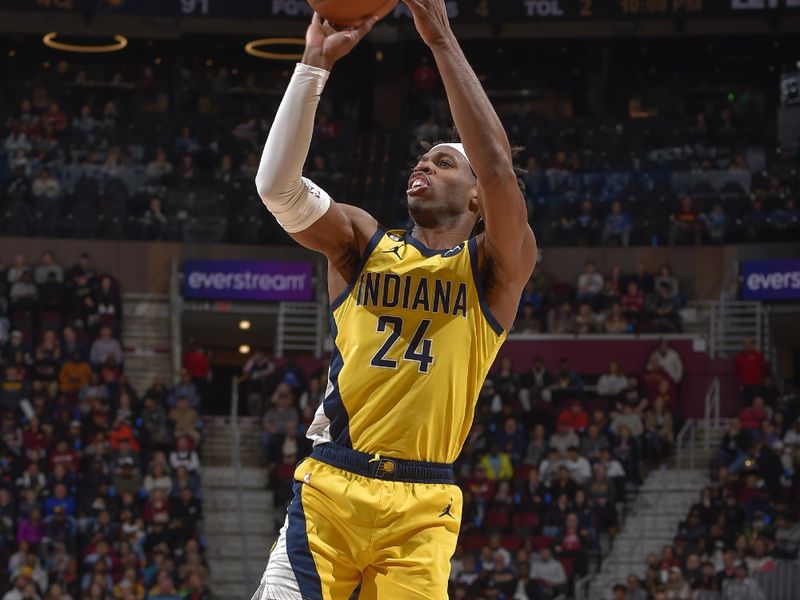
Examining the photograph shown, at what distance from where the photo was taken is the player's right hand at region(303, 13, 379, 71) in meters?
4.84

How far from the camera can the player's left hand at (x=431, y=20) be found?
4.86 meters

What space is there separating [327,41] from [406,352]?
1.10 m

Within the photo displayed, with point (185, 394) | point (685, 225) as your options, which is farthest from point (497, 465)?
point (685, 225)

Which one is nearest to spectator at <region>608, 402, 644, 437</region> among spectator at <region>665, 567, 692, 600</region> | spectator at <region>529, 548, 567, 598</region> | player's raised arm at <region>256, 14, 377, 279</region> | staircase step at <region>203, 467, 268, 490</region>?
spectator at <region>529, 548, 567, 598</region>

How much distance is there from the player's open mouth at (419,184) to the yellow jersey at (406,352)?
0.19 meters

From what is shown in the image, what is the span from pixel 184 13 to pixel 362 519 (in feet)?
69.4

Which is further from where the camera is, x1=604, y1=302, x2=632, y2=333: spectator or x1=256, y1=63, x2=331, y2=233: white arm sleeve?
x1=604, y1=302, x2=632, y2=333: spectator

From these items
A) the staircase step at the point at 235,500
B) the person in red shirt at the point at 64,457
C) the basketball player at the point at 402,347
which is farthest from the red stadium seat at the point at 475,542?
the basketball player at the point at 402,347

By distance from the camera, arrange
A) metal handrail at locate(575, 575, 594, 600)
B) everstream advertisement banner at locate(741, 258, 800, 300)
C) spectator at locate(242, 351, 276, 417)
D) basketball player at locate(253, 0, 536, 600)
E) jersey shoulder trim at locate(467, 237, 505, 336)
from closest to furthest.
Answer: basketball player at locate(253, 0, 536, 600) → jersey shoulder trim at locate(467, 237, 505, 336) → metal handrail at locate(575, 575, 594, 600) → spectator at locate(242, 351, 276, 417) → everstream advertisement banner at locate(741, 258, 800, 300)

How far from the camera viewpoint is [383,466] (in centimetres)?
512

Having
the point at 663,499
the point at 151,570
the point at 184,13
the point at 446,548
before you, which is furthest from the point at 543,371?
the point at 446,548

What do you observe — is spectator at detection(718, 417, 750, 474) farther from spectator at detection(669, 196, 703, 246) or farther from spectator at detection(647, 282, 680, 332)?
spectator at detection(669, 196, 703, 246)

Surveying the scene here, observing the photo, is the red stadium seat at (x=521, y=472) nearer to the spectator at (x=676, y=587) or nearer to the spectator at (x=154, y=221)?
the spectator at (x=676, y=587)

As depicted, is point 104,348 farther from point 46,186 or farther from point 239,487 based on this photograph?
point 46,186
